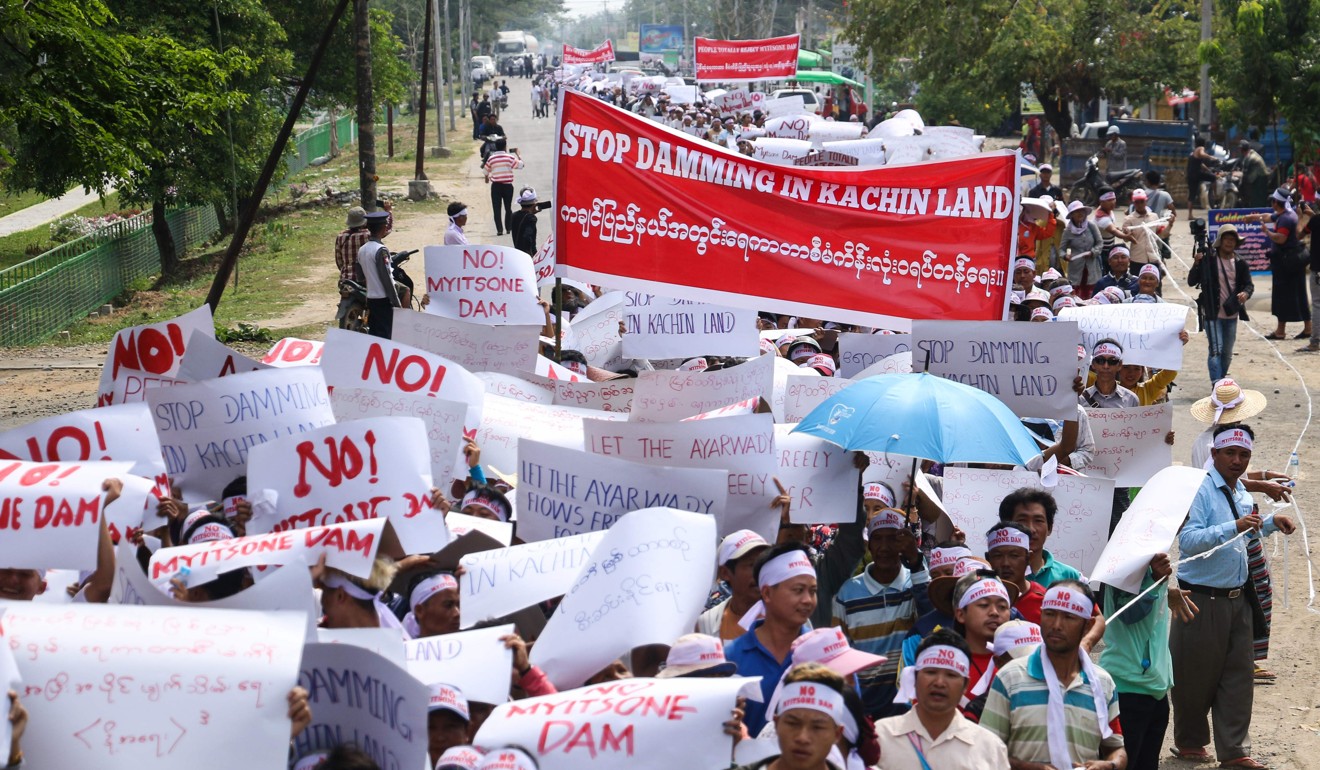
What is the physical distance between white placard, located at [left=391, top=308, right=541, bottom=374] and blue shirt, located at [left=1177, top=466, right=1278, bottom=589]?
3.65m

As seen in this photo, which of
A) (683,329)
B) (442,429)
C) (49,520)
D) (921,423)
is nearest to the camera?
(49,520)

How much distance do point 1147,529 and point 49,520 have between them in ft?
13.5

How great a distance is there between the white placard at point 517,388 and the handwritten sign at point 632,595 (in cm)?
295

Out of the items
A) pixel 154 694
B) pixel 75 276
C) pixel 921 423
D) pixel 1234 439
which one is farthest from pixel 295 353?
pixel 75 276

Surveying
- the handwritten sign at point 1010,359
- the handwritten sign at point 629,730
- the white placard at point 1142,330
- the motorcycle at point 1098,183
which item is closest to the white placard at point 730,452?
the handwritten sign at point 1010,359

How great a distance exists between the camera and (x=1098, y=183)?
27609mm

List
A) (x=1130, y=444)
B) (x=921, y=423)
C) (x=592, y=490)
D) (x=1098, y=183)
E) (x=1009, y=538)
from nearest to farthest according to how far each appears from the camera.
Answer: (x=1009, y=538)
(x=592, y=490)
(x=921, y=423)
(x=1130, y=444)
(x=1098, y=183)

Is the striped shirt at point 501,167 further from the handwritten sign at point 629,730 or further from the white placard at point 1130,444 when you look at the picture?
the handwritten sign at point 629,730

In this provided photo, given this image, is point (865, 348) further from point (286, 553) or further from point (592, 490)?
point (286, 553)

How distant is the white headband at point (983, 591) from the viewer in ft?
17.8

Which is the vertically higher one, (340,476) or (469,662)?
(340,476)

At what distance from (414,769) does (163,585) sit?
1315 mm

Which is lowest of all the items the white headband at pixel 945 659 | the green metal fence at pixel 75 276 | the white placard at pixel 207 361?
the green metal fence at pixel 75 276

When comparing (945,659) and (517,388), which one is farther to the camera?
(517,388)
